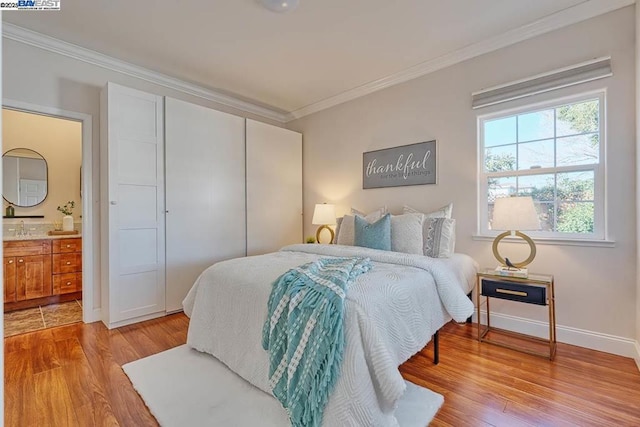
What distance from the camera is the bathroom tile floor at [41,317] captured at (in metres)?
3.02

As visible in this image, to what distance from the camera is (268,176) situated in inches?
168

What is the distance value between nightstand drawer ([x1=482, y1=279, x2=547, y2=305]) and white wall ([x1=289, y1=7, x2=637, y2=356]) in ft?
1.40

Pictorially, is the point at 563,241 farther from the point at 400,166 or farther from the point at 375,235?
the point at 400,166


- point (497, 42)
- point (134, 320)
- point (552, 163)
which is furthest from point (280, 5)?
point (134, 320)

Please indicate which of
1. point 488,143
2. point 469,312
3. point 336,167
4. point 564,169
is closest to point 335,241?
point 336,167

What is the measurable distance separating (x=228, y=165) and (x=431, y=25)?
2543 mm

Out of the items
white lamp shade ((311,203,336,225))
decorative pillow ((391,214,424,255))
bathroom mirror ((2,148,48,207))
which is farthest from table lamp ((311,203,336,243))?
bathroom mirror ((2,148,48,207))

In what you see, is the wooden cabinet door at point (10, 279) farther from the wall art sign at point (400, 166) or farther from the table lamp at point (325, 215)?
the wall art sign at point (400, 166)

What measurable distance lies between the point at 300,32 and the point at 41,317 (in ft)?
12.6

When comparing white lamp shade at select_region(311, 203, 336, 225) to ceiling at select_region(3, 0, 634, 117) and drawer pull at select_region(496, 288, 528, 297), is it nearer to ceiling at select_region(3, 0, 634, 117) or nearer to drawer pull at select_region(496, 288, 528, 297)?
ceiling at select_region(3, 0, 634, 117)

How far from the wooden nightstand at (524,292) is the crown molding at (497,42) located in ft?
6.68

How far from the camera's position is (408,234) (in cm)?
291

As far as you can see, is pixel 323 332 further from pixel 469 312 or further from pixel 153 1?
pixel 153 1

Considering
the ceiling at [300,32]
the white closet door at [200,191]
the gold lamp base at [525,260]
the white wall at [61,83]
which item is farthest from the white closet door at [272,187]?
the gold lamp base at [525,260]
